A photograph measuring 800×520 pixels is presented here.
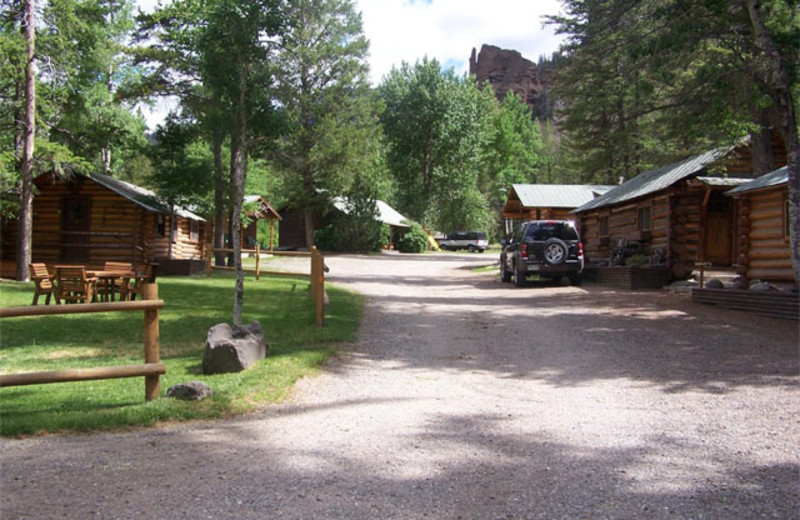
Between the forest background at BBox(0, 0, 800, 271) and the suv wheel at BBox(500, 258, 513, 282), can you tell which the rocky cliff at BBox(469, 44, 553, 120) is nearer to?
the forest background at BBox(0, 0, 800, 271)

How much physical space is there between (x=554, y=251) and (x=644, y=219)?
19.5 ft

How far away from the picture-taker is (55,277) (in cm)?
1335

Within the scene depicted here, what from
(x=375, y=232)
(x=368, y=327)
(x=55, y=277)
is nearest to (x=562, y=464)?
(x=368, y=327)

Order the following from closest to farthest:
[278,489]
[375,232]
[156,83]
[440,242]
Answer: [278,489] < [156,83] < [375,232] < [440,242]

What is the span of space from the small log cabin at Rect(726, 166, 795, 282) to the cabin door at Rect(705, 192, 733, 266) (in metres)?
4.01

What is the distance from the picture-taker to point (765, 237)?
15133 mm

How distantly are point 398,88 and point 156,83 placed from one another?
120 feet

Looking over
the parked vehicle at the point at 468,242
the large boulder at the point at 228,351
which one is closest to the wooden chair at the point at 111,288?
the large boulder at the point at 228,351

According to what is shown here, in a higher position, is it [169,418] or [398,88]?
[398,88]

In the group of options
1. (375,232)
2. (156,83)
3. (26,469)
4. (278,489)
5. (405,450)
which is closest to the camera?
(278,489)

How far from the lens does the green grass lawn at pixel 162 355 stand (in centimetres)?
563

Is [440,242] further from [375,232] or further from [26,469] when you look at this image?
[26,469]

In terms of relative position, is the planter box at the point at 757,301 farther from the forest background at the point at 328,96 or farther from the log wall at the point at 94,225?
the log wall at the point at 94,225

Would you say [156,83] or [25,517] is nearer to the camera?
[25,517]
